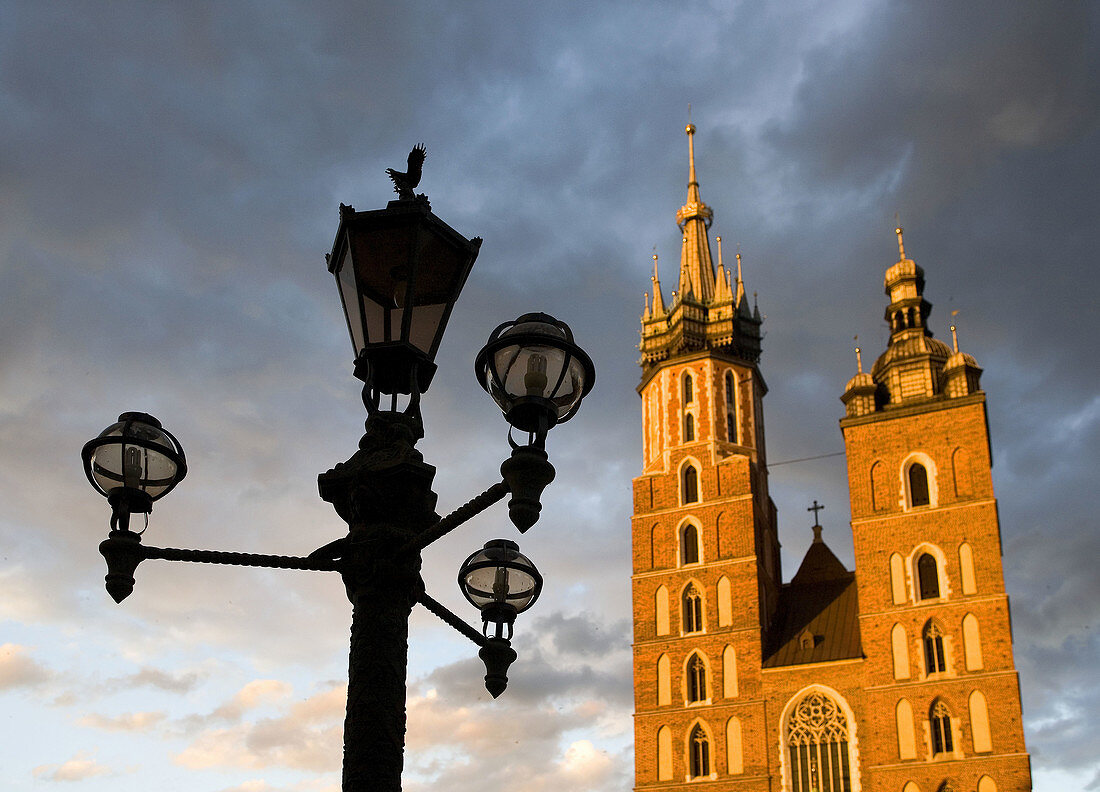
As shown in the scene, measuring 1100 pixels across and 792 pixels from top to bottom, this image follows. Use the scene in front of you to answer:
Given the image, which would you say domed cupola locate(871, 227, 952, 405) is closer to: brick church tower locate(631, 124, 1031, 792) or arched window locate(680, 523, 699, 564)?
brick church tower locate(631, 124, 1031, 792)

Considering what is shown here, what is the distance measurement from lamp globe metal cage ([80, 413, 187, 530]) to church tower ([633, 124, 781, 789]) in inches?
1259

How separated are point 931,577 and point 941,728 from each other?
4718 mm

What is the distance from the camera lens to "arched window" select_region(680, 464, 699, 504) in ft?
131

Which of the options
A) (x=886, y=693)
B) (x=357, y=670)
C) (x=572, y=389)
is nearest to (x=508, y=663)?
(x=357, y=670)

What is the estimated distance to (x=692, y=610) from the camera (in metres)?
38.1

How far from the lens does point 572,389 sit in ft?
16.4

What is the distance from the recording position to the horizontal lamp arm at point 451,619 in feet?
18.8

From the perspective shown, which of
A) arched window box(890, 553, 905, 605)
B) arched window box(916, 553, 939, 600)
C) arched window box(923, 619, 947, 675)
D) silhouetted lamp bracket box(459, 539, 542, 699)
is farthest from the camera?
arched window box(890, 553, 905, 605)

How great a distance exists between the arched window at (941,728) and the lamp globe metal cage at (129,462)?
32.1m

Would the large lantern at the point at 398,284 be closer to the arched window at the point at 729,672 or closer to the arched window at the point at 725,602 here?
the arched window at the point at 729,672

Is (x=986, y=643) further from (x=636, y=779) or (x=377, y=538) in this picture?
(x=377, y=538)

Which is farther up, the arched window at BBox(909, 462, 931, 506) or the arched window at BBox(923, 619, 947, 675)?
the arched window at BBox(909, 462, 931, 506)

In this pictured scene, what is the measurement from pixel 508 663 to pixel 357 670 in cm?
219

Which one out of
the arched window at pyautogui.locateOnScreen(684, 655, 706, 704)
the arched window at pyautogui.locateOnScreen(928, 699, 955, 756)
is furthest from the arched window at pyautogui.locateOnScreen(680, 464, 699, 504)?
the arched window at pyautogui.locateOnScreen(928, 699, 955, 756)
